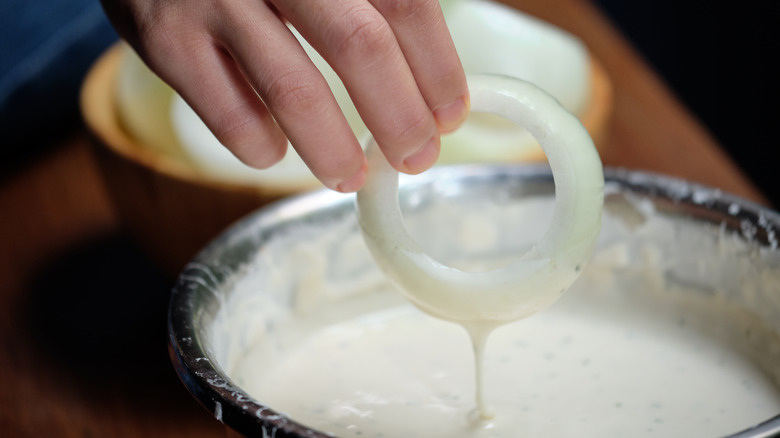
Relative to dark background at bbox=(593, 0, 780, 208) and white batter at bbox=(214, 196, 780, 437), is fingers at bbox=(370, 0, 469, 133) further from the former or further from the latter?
dark background at bbox=(593, 0, 780, 208)

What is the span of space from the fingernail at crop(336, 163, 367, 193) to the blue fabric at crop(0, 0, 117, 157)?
734 mm

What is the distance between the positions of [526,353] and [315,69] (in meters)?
0.35

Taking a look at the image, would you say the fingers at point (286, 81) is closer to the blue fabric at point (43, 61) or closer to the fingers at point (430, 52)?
the fingers at point (430, 52)

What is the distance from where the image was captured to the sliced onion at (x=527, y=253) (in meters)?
0.54

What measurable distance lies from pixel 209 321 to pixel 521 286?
0.23 meters

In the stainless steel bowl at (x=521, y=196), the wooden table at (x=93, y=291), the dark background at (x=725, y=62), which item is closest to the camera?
the stainless steel bowl at (x=521, y=196)

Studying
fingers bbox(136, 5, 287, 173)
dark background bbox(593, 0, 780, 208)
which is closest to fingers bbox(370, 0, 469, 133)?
fingers bbox(136, 5, 287, 173)

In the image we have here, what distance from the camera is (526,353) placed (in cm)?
73

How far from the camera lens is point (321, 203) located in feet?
2.48

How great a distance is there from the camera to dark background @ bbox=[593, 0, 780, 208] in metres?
1.78

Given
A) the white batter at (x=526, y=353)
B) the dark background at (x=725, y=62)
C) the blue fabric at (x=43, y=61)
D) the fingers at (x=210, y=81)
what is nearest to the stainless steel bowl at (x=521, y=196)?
the white batter at (x=526, y=353)

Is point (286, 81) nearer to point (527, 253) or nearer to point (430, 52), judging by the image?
point (430, 52)

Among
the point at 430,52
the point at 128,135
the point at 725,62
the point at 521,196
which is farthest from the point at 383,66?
the point at 725,62

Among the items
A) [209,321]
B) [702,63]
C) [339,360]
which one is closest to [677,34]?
[702,63]
